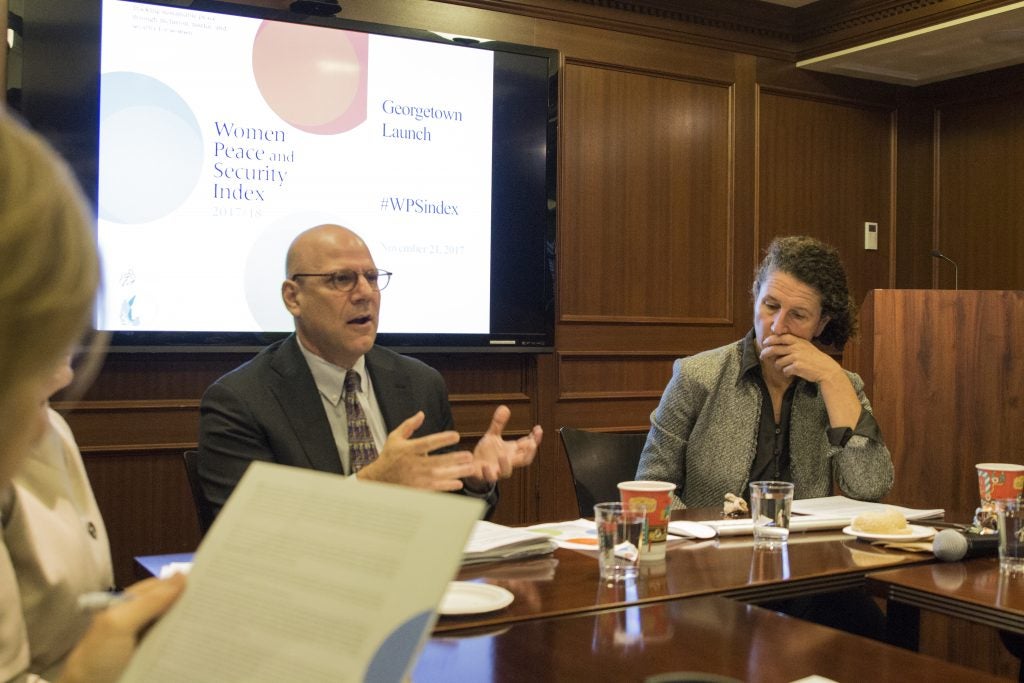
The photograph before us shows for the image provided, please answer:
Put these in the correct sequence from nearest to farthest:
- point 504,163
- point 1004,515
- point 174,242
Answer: point 1004,515, point 174,242, point 504,163

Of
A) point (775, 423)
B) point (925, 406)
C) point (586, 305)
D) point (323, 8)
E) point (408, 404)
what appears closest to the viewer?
point (408, 404)

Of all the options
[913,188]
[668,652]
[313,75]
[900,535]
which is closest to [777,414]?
[900,535]

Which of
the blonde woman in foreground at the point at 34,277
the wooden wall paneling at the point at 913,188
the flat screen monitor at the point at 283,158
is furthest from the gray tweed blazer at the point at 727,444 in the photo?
the wooden wall paneling at the point at 913,188

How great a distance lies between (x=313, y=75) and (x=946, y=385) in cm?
245

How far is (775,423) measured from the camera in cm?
281

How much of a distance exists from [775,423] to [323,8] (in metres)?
2.28

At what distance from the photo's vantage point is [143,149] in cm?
354

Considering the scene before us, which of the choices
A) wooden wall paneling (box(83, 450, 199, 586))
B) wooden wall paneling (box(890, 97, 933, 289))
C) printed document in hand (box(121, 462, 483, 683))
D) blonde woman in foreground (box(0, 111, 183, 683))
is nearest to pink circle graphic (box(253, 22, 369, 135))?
wooden wall paneling (box(83, 450, 199, 586))

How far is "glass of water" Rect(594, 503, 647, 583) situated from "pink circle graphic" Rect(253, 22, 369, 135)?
254 centimetres

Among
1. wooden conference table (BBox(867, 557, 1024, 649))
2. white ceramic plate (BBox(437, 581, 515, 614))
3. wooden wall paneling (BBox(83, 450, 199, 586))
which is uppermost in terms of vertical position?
white ceramic plate (BBox(437, 581, 515, 614))

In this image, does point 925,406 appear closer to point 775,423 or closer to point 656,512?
point 775,423

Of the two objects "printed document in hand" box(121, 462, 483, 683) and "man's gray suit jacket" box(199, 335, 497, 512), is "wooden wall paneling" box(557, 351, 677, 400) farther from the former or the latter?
"printed document in hand" box(121, 462, 483, 683)

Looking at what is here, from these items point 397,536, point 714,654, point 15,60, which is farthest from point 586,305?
point 397,536

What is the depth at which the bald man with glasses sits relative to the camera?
7.45ft
